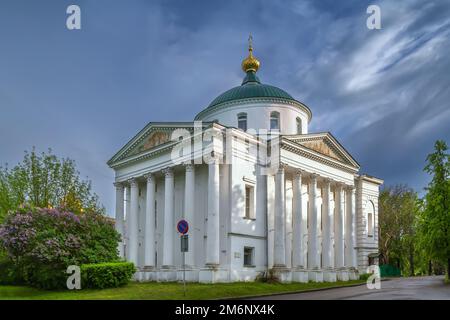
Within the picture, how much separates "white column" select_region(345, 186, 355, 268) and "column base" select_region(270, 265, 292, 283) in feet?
31.9

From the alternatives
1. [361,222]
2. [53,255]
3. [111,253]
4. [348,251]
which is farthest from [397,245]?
[53,255]

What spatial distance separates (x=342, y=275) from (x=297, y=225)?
259 inches

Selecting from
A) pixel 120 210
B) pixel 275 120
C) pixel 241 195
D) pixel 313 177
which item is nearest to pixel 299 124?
pixel 275 120

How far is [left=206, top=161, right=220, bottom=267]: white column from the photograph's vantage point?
2627cm

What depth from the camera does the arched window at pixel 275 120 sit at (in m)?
35.8

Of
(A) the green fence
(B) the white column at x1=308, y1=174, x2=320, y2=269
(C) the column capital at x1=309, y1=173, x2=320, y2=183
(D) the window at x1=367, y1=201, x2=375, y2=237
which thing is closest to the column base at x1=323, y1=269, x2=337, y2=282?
(B) the white column at x1=308, y1=174, x2=320, y2=269

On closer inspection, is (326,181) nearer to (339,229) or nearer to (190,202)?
(339,229)

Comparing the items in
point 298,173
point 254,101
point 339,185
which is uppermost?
point 254,101

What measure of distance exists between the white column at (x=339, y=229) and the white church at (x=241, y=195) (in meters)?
0.08

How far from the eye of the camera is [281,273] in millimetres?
28562

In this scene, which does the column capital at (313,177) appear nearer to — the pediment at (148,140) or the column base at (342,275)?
the column base at (342,275)

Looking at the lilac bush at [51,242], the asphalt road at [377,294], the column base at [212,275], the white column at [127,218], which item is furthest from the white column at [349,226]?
the lilac bush at [51,242]

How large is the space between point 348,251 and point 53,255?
23.3m
